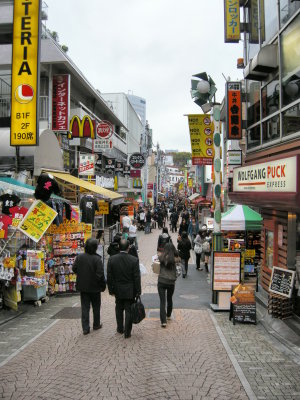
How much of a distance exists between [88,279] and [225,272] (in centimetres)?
367

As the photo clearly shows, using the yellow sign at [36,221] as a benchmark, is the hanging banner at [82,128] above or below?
above

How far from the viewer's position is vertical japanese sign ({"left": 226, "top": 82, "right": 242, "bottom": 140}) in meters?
12.9

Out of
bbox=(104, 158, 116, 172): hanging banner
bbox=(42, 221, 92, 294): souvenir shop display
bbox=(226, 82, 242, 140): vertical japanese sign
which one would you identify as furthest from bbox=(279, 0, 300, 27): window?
bbox=(104, 158, 116, 172): hanging banner

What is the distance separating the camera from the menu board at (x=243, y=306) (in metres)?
8.65

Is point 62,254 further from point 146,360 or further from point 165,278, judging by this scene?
point 146,360

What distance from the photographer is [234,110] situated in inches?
513

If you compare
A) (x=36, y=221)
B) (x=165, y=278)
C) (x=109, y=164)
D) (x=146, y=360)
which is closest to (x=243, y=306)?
(x=165, y=278)

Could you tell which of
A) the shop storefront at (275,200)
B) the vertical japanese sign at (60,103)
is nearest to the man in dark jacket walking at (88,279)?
the shop storefront at (275,200)

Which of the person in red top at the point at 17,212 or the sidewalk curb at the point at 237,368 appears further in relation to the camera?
the person in red top at the point at 17,212

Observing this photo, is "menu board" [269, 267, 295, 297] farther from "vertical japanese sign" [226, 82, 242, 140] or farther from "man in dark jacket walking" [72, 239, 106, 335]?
"vertical japanese sign" [226, 82, 242, 140]

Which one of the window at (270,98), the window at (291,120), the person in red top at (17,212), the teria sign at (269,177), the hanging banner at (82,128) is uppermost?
the hanging banner at (82,128)

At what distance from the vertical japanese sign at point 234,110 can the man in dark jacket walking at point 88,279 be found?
23.3 ft

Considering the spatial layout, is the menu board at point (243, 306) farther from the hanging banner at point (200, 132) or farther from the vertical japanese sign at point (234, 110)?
the hanging banner at point (200, 132)

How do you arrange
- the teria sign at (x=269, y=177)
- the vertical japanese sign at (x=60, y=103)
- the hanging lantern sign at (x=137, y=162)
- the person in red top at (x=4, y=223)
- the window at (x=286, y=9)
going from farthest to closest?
1. the hanging lantern sign at (x=137, y=162)
2. the vertical japanese sign at (x=60, y=103)
3. the window at (x=286, y=9)
4. the person in red top at (x=4, y=223)
5. the teria sign at (x=269, y=177)
